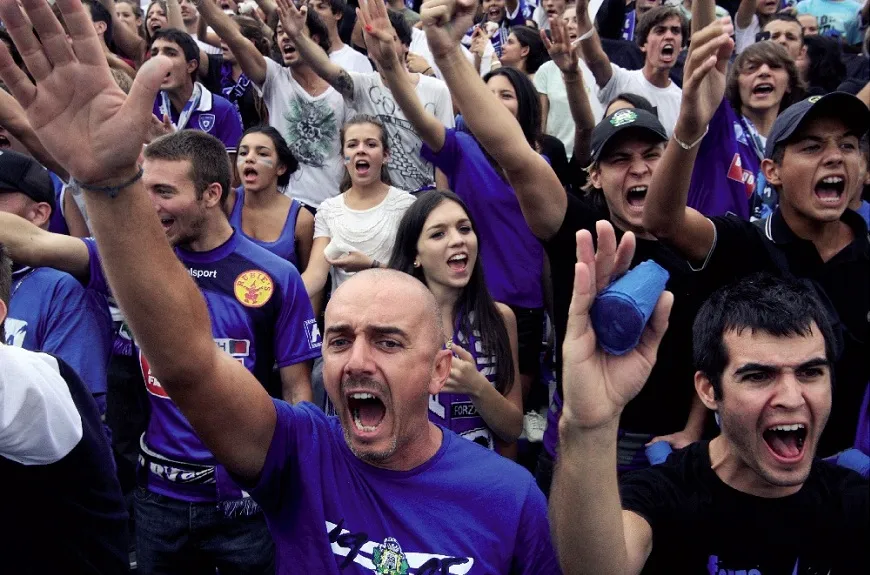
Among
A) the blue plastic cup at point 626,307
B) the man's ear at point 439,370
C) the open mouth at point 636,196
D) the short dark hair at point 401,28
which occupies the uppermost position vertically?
the short dark hair at point 401,28

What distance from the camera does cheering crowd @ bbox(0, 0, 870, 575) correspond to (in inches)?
75.0

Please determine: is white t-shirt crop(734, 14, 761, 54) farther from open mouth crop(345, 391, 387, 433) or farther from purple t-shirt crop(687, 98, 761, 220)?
open mouth crop(345, 391, 387, 433)

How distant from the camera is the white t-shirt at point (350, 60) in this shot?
7551mm

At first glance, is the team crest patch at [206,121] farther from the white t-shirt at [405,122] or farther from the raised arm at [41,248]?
the raised arm at [41,248]

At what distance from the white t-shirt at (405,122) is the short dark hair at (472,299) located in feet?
6.77

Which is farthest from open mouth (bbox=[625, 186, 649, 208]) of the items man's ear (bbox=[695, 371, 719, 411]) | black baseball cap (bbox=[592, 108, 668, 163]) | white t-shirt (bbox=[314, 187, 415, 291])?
white t-shirt (bbox=[314, 187, 415, 291])

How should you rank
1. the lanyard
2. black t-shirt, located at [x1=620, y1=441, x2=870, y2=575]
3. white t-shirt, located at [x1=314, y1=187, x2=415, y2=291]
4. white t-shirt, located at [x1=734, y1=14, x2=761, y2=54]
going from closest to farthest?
black t-shirt, located at [x1=620, y1=441, x2=870, y2=575]
white t-shirt, located at [x1=314, y1=187, x2=415, y2=291]
the lanyard
white t-shirt, located at [x1=734, y1=14, x2=761, y2=54]

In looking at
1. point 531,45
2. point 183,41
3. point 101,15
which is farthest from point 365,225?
point 101,15

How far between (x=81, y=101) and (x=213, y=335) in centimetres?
192

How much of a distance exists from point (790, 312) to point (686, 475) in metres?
0.49

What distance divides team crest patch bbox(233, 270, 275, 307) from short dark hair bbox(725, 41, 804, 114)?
9.90ft

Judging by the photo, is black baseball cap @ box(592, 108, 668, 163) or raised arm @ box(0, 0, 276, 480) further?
black baseball cap @ box(592, 108, 668, 163)

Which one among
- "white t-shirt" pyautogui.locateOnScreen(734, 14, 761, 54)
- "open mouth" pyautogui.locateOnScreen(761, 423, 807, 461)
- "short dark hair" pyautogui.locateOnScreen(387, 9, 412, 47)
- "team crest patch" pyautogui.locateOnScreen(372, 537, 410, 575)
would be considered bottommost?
"team crest patch" pyautogui.locateOnScreen(372, 537, 410, 575)

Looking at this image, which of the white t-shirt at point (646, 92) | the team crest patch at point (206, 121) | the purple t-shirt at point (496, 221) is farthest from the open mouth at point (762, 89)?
the team crest patch at point (206, 121)
